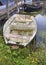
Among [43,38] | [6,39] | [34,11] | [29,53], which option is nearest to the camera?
[29,53]

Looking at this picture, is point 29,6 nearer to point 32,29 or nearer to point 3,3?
point 3,3

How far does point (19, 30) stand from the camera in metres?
10.8

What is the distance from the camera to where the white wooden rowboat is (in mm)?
9328

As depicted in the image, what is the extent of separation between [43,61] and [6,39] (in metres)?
2.14

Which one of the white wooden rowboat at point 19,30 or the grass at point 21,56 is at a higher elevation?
the white wooden rowboat at point 19,30

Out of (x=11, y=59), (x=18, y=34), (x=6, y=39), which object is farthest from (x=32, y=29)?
(x=11, y=59)

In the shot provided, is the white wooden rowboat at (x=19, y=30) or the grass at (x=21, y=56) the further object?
the white wooden rowboat at (x=19, y=30)

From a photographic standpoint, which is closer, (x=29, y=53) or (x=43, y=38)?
(x=29, y=53)

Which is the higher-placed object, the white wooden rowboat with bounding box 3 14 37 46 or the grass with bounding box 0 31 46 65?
the white wooden rowboat with bounding box 3 14 37 46

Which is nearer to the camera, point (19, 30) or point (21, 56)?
point (21, 56)

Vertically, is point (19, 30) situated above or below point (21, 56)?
above

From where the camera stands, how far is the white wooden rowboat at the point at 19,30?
30.6ft

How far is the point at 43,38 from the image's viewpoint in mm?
11211

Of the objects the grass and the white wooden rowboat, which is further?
the white wooden rowboat
